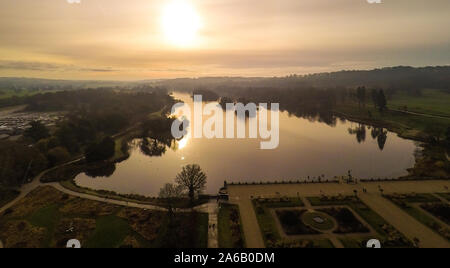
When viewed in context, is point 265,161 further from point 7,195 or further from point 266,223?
point 7,195

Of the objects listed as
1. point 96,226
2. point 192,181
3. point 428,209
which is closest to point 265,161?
point 192,181

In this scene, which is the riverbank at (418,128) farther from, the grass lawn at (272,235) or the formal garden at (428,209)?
the grass lawn at (272,235)

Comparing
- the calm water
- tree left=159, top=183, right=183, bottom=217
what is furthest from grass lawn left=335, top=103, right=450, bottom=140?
tree left=159, top=183, right=183, bottom=217

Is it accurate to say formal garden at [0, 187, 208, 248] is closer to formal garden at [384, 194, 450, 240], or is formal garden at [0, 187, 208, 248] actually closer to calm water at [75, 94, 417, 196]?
calm water at [75, 94, 417, 196]
